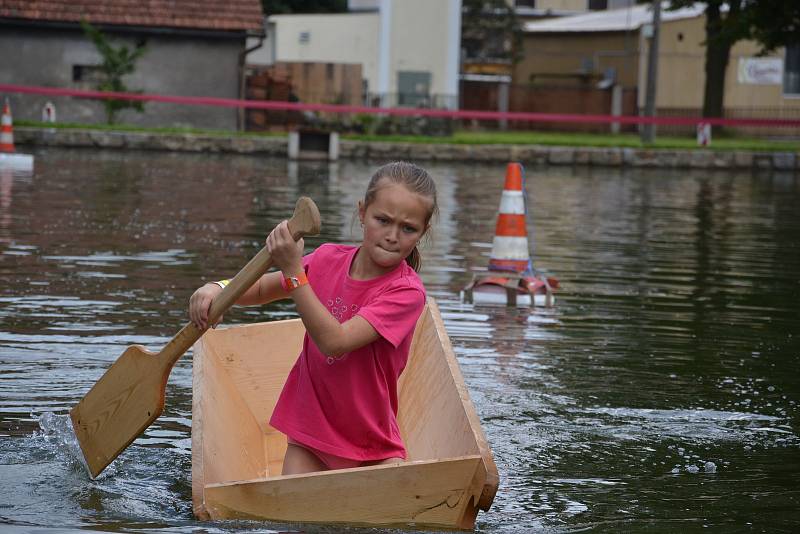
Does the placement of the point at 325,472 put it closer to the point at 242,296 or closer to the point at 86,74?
the point at 242,296

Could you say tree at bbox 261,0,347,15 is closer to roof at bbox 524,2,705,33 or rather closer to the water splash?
roof at bbox 524,2,705,33

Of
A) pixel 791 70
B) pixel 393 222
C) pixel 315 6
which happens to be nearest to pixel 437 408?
pixel 393 222

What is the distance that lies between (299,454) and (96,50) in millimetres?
27157

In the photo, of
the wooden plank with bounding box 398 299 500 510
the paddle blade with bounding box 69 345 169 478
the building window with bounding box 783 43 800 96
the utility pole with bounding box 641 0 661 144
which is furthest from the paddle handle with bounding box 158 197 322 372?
the building window with bounding box 783 43 800 96

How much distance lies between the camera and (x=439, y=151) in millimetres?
26312

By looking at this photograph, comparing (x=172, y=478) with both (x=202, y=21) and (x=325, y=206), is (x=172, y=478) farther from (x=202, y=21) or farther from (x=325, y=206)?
(x=202, y=21)

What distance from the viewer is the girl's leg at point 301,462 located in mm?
4312

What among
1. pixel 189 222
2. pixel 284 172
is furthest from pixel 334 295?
pixel 284 172

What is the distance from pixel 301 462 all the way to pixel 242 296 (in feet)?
1.90

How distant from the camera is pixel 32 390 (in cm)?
604

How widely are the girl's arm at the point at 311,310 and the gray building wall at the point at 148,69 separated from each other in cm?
2670

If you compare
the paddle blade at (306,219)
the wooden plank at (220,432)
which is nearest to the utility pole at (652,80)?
the wooden plank at (220,432)

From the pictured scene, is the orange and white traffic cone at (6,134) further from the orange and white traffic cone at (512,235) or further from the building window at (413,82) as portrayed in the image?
the building window at (413,82)

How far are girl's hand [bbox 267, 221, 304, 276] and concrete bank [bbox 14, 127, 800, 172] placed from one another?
71.9 ft
